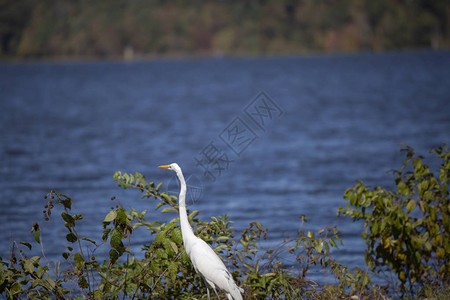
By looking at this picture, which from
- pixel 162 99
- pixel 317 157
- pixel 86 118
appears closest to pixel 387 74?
pixel 162 99

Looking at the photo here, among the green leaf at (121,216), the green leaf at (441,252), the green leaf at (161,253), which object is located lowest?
the green leaf at (441,252)

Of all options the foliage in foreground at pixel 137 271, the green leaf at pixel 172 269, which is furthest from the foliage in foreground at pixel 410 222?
the green leaf at pixel 172 269

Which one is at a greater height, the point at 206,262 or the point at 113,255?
the point at 113,255

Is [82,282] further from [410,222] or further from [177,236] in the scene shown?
[410,222]

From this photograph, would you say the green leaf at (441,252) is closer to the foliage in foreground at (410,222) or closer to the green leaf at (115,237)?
the foliage in foreground at (410,222)

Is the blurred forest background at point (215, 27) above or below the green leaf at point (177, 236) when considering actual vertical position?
above

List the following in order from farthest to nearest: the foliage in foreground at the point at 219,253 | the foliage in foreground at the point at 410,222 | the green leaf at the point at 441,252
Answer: the green leaf at the point at 441,252 < the foliage in foreground at the point at 410,222 < the foliage in foreground at the point at 219,253

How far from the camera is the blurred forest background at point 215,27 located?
565 feet

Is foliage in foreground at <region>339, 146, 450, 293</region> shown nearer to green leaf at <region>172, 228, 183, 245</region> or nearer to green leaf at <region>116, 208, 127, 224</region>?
green leaf at <region>172, 228, 183, 245</region>

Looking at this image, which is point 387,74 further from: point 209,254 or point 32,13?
point 32,13

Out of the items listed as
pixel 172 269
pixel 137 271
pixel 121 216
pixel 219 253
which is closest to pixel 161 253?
pixel 172 269

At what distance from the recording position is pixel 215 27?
18100 centimetres

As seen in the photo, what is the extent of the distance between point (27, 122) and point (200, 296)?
124ft

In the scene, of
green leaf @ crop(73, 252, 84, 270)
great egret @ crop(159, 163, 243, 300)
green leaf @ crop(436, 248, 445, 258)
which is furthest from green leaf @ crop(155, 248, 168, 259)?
green leaf @ crop(436, 248, 445, 258)
